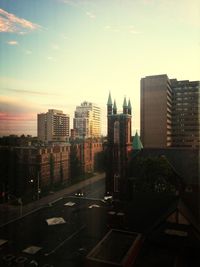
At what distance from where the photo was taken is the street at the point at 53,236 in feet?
11.5

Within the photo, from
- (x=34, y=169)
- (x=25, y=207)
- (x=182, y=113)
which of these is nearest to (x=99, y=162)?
(x=34, y=169)

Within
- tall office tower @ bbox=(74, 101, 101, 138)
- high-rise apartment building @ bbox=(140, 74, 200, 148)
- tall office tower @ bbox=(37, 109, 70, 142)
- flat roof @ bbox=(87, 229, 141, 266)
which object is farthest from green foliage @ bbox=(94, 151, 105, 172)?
flat roof @ bbox=(87, 229, 141, 266)

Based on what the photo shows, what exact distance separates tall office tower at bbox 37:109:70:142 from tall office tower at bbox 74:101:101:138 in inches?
27.6

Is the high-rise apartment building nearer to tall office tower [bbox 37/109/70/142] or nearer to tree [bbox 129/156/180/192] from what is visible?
tree [bbox 129/156/180/192]

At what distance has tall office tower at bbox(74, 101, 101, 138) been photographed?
6.90 metres

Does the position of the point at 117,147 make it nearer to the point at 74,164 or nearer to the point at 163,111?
the point at 74,164

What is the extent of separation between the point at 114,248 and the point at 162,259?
0.47m

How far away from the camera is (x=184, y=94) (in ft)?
35.0

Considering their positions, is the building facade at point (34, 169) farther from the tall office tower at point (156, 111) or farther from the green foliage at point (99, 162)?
the tall office tower at point (156, 111)

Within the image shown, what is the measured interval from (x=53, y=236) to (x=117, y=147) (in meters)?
3.85

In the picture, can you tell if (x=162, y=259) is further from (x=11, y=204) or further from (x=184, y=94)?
(x=184, y=94)

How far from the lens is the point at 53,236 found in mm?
4273

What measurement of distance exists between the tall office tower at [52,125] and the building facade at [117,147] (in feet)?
5.36

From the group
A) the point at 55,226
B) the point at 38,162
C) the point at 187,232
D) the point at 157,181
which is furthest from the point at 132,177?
the point at 187,232
